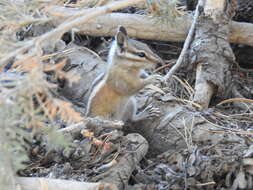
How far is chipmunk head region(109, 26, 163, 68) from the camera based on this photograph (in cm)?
433

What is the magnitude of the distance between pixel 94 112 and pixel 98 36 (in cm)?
141

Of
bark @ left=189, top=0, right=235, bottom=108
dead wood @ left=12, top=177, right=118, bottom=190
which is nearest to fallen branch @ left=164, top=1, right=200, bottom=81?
bark @ left=189, top=0, right=235, bottom=108

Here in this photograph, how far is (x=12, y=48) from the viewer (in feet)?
8.82

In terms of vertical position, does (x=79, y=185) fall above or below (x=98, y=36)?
below

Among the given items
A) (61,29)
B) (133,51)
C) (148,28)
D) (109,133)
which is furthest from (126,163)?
(148,28)

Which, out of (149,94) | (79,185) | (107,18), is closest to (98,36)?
(107,18)

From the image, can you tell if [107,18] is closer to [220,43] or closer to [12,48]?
[220,43]

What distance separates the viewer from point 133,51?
172 inches

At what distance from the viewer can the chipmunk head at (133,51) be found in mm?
4332

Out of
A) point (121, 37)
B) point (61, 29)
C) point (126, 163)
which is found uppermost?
point (61, 29)

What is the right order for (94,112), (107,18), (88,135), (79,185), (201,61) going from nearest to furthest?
1. (79,185)
2. (88,135)
3. (94,112)
4. (201,61)
5. (107,18)

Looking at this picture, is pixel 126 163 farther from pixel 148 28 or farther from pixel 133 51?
pixel 148 28

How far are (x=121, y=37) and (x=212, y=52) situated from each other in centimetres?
128

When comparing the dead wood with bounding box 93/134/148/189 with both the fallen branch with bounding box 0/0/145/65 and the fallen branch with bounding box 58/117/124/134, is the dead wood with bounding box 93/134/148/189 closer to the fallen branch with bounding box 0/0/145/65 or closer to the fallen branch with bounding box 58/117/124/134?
the fallen branch with bounding box 58/117/124/134
